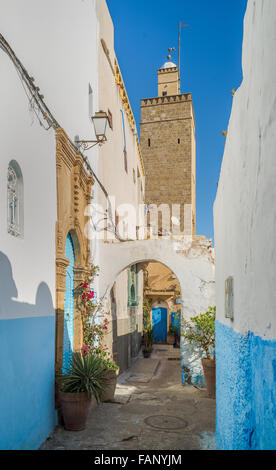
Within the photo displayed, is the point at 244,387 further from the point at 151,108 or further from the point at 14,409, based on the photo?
the point at 151,108

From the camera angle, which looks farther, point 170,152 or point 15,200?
point 170,152

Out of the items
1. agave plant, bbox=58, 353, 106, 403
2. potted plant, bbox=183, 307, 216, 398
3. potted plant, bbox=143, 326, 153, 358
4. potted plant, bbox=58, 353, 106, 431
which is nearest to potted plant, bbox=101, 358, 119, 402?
agave plant, bbox=58, 353, 106, 403

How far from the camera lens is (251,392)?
2.42 meters

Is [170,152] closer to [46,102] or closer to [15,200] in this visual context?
[46,102]

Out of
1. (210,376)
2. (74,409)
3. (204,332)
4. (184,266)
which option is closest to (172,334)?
(184,266)

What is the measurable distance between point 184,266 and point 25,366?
5.12 meters

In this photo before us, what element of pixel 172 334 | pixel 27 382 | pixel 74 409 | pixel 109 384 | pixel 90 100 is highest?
pixel 90 100

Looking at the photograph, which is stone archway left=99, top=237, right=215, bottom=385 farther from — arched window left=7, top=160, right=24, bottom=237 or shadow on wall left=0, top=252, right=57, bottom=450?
arched window left=7, top=160, right=24, bottom=237

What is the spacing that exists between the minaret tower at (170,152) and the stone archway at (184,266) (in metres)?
15.2

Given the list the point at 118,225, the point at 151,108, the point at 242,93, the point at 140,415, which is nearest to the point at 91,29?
the point at 118,225

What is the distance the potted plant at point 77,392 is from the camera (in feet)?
18.4

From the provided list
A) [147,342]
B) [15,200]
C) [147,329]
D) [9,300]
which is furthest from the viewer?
[147,329]

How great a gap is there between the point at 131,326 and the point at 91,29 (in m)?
8.76

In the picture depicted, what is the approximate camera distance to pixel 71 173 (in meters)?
6.90
